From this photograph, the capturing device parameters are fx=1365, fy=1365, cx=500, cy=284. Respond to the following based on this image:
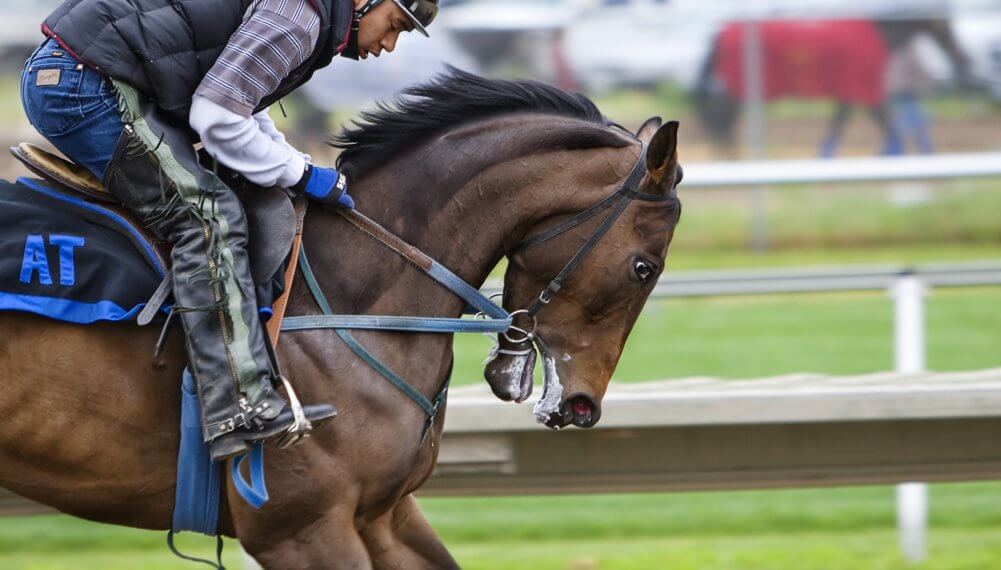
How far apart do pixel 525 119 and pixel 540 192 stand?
23 centimetres

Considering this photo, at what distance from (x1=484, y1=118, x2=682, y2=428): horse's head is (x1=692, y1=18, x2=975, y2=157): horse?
11.1 metres

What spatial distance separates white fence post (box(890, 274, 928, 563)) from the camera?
5.49 m

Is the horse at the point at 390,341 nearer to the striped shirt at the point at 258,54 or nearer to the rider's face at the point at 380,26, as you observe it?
the rider's face at the point at 380,26

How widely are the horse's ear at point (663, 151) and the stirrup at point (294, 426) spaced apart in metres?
1.11

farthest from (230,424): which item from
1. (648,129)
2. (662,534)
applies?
(662,534)

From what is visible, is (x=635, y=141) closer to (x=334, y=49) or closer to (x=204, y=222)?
(x=334, y=49)

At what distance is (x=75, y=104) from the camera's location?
3391 mm

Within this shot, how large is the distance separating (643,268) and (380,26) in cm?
95

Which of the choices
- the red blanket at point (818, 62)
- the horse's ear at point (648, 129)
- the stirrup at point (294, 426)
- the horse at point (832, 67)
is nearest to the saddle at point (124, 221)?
the stirrup at point (294, 426)

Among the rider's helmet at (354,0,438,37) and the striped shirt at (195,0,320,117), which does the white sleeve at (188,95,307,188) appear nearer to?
the striped shirt at (195,0,320,117)

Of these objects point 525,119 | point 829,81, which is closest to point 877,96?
point 829,81

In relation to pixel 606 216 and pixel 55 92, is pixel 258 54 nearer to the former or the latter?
pixel 55 92

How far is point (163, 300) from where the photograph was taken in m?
3.35

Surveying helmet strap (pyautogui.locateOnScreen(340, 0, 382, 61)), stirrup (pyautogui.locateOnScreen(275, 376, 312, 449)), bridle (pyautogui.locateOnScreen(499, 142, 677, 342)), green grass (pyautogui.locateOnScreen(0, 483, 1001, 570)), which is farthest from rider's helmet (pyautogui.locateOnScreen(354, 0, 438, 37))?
green grass (pyautogui.locateOnScreen(0, 483, 1001, 570))
